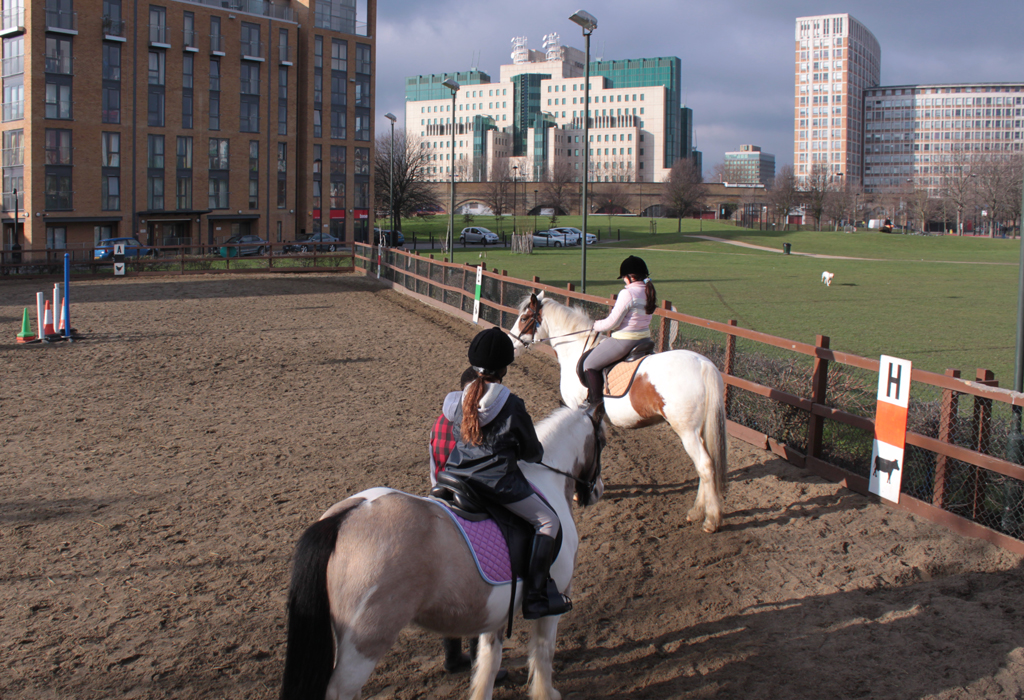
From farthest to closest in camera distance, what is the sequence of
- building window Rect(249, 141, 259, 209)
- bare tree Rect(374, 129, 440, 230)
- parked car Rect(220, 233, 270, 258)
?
bare tree Rect(374, 129, 440, 230) → building window Rect(249, 141, 259, 209) → parked car Rect(220, 233, 270, 258)

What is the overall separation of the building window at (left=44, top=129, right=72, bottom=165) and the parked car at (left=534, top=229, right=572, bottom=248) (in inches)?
1277

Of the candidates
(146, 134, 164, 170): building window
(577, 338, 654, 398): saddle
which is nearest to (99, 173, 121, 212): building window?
(146, 134, 164, 170): building window

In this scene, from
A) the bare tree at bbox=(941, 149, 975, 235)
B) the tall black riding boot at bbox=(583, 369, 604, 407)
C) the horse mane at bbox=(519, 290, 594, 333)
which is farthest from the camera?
the bare tree at bbox=(941, 149, 975, 235)

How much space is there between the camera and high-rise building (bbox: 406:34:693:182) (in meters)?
164

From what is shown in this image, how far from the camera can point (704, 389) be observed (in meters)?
6.84

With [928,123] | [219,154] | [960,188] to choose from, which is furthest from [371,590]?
[928,123]

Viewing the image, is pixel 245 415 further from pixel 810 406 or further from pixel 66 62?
pixel 66 62

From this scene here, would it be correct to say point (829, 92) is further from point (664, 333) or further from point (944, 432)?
point (944, 432)

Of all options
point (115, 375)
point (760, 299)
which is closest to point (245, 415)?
point (115, 375)

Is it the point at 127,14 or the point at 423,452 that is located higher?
the point at 127,14

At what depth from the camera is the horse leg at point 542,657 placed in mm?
4012

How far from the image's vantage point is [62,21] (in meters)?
50.0

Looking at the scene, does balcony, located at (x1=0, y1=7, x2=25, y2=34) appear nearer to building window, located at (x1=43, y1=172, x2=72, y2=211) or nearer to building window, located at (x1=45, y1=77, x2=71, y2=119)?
building window, located at (x1=45, y1=77, x2=71, y2=119)

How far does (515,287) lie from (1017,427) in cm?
1119
